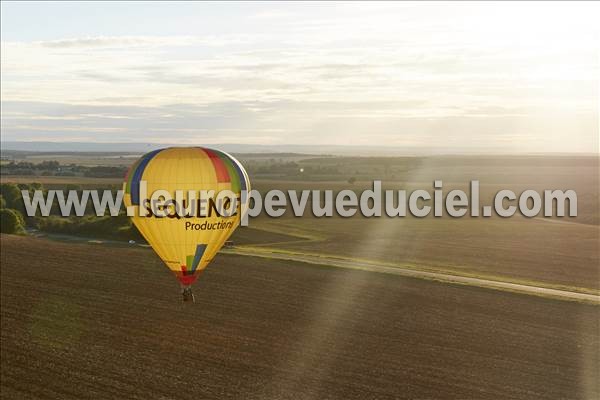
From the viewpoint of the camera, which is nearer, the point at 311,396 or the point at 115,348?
the point at 311,396

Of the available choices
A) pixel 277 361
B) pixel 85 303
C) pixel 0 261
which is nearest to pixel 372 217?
pixel 0 261

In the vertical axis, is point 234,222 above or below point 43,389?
above

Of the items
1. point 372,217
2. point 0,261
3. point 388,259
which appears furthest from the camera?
point 372,217

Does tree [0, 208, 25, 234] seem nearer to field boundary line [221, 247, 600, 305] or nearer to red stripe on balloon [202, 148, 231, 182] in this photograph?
field boundary line [221, 247, 600, 305]

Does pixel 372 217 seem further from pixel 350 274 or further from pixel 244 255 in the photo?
pixel 350 274

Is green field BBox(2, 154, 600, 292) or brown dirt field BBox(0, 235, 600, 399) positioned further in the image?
green field BBox(2, 154, 600, 292)

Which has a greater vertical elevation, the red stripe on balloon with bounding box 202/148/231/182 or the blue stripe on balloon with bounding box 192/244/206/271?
the red stripe on balloon with bounding box 202/148/231/182

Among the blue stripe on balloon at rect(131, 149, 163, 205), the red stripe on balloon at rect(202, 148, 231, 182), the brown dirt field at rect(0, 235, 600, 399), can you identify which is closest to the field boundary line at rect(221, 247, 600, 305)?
the brown dirt field at rect(0, 235, 600, 399)
